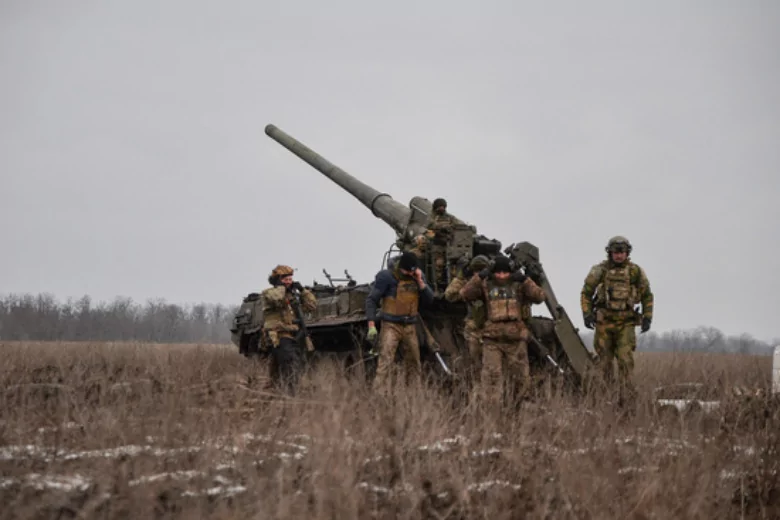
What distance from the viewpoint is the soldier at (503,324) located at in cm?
804

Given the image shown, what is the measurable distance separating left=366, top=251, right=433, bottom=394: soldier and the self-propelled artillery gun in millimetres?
509

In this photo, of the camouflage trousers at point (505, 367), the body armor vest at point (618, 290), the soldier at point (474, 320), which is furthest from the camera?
the soldier at point (474, 320)

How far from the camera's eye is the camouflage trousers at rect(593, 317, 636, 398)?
30.0ft

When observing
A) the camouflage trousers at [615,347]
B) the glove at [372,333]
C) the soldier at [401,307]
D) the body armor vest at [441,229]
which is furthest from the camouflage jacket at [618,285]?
the glove at [372,333]

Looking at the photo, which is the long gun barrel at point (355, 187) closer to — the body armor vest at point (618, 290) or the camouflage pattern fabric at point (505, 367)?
the body armor vest at point (618, 290)

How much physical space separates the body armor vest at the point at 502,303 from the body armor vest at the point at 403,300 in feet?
4.28

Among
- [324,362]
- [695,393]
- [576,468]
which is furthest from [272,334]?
[576,468]

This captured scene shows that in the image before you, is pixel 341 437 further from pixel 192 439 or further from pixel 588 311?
pixel 588 311

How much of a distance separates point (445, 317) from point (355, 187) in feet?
14.3

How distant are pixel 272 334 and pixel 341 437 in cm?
484

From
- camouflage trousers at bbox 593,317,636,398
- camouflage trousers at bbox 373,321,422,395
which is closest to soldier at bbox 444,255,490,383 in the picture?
camouflage trousers at bbox 373,321,422,395

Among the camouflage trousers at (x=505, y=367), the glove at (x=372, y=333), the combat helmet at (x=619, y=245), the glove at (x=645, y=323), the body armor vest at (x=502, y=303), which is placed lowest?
the camouflage trousers at (x=505, y=367)

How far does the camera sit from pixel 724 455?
18.0 ft

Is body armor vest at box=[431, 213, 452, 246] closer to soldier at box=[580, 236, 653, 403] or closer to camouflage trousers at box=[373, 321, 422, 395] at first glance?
camouflage trousers at box=[373, 321, 422, 395]
